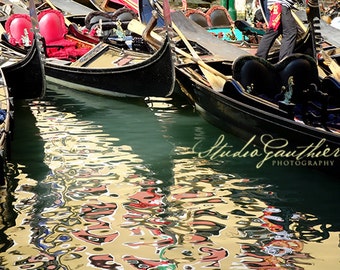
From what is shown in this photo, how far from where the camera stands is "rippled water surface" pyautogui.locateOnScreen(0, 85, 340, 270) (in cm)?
274

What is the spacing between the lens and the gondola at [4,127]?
128 inches

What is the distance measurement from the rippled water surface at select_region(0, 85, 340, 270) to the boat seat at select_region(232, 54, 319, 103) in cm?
31

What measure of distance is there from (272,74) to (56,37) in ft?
8.46

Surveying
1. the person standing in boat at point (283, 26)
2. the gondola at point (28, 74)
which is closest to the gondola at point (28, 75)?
the gondola at point (28, 74)

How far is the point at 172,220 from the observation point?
3113 mm

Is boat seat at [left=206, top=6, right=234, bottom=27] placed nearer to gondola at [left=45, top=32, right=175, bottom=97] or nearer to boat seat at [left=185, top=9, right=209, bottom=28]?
boat seat at [left=185, top=9, right=209, bottom=28]

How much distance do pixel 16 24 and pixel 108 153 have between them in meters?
2.45

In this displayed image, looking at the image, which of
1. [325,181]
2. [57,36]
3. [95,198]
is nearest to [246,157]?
[325,181]

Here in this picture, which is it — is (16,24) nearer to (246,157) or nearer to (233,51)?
(233,51)

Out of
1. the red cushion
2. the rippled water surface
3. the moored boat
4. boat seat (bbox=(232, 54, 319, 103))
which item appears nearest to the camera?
the rippled water surface

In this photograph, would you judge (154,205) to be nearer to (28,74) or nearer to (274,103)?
(274,103)

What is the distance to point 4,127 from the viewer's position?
358 centimetres

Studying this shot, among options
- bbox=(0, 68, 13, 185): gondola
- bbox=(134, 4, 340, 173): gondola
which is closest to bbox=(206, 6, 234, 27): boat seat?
bbox=(134, 4, 340, 173): gondola

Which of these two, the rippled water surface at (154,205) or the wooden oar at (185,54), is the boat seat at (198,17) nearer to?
the wooden oar at (185,54)
